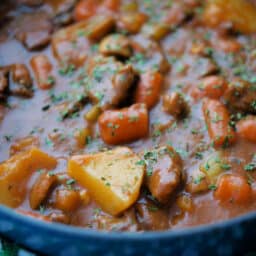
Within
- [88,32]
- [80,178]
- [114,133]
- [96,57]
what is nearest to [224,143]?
[114,133]

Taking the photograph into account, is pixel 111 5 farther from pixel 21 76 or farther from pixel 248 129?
pixel 248 129

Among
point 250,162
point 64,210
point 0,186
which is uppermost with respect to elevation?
point 0,186

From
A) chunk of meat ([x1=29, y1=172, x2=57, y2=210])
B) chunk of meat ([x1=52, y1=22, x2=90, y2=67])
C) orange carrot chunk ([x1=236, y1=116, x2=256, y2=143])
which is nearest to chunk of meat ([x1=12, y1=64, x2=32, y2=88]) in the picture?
chunk of meat ([x1=52, y1=22, x2=90, y2=67])

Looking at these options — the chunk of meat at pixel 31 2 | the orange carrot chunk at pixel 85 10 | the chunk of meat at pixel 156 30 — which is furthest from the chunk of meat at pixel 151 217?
the chunk of meat at pixel 31 2

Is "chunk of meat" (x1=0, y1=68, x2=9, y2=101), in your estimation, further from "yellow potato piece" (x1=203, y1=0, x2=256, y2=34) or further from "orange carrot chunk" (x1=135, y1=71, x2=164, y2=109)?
"yellow potato piece" (x1=203, y1=0, x2=256, y2=34)

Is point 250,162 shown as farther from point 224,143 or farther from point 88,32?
point 88,32

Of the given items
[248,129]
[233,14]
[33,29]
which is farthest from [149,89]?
[33,29]

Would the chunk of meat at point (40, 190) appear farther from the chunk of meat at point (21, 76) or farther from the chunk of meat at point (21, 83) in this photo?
the chunk of meat at point (21, 76)
